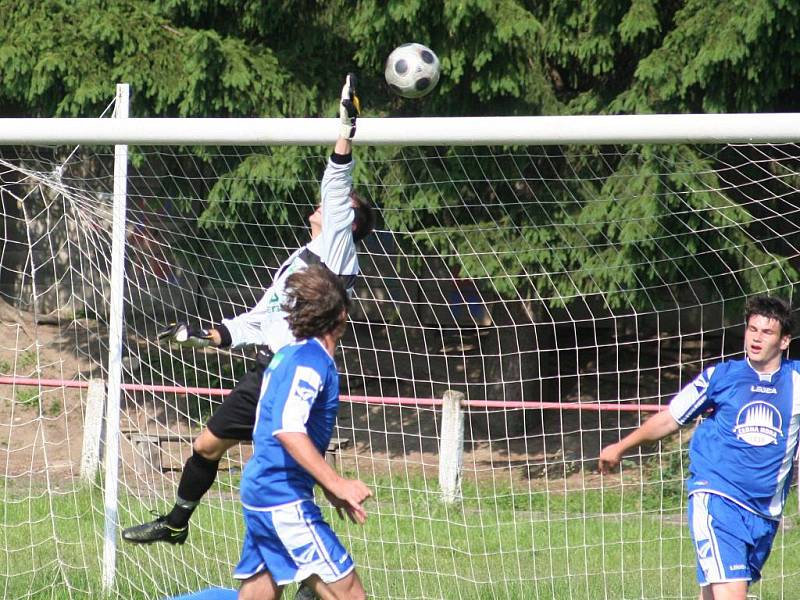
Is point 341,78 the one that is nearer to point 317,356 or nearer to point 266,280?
point 266,280

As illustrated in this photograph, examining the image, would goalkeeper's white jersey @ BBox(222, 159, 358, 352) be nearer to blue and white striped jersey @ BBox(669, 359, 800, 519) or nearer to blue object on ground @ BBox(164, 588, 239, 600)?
blue object on ground @ BBox(164, 588, 239, 600)

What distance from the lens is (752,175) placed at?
409 inches

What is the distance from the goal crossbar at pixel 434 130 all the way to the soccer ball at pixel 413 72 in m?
0.17

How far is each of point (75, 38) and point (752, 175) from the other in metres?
6.72

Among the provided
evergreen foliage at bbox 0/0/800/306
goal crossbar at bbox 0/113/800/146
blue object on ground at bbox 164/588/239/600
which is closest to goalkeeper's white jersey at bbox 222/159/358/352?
goal crossbar at bbox 0/113/800/146

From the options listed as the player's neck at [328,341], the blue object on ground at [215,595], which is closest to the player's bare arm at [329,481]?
the player's neck at [328,341]

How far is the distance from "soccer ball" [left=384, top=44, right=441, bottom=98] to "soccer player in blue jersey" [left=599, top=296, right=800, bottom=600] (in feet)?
6.50

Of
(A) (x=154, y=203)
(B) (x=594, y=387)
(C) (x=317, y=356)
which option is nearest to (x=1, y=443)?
(A) (x=154, y=203)

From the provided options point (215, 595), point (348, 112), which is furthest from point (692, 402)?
point (215, 595)

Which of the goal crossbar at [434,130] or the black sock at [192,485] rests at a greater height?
the goal crossbar at [434,130]

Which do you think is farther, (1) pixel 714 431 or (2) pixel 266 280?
(2) pixel 266 280

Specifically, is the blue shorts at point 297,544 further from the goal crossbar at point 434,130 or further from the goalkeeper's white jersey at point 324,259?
the goal crossbar at point 434,130

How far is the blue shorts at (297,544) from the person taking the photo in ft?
14.3

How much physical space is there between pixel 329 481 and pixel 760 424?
2.27 meters
